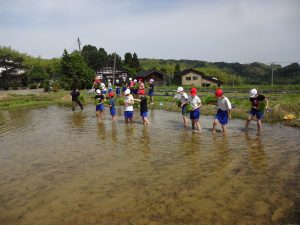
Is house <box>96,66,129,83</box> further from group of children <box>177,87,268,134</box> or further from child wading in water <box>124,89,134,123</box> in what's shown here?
group of children <box>177,87,268,134</box>

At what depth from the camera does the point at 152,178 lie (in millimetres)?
6848

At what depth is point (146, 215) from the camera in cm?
516

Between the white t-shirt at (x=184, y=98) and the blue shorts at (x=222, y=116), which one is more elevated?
the white t-shirt at (x=184, y=98)

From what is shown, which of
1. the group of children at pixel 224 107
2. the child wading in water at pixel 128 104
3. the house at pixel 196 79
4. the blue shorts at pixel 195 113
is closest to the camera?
the group of children at pixel 224 107

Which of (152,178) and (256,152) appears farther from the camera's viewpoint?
(256,152)

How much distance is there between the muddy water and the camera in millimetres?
5188

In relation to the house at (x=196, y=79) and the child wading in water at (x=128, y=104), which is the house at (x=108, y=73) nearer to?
the house at (x=196, y=79)

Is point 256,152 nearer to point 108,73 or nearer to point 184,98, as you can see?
point 184,98

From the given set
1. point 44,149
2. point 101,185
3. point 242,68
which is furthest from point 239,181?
point 242,68

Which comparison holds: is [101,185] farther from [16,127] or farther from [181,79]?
[181,79]

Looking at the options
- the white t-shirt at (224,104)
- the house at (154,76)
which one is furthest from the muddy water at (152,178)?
the house at (154,76)

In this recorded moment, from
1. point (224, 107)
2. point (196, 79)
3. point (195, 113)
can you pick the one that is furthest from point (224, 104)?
point (196, 79)

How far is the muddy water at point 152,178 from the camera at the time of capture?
519 cm

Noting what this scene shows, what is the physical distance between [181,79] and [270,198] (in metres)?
59.4
